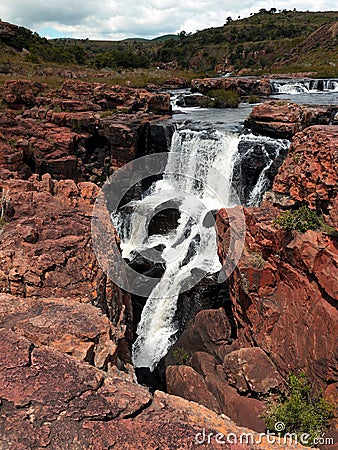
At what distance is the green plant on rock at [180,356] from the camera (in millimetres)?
8133

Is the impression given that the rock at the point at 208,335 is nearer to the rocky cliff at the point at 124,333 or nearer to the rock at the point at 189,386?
the rocky cliff at the point at 124,333

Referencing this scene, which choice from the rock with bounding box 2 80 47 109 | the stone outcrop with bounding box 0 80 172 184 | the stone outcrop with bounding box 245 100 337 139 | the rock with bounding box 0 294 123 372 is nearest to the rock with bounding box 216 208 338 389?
the rock with bounding box 0 294 123 372

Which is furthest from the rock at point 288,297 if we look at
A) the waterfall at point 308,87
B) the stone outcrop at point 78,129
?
the waterfall at point 308,87

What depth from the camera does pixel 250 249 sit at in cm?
739

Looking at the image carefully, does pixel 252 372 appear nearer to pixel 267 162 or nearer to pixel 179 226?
pixel 179 226

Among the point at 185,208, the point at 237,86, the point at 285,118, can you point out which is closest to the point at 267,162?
the point at 285,118

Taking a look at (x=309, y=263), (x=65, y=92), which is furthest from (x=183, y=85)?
(x=309, y=263)

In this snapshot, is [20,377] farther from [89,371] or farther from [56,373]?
[89,371]

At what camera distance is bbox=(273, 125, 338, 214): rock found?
5938 mm

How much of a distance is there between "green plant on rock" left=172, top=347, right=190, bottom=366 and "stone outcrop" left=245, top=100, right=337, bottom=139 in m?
9.80

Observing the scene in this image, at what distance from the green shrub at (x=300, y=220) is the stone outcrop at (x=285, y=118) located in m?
8.68

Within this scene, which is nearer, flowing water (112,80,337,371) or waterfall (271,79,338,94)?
flowing water (112,80,337,371)

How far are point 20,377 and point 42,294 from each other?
2158 mm

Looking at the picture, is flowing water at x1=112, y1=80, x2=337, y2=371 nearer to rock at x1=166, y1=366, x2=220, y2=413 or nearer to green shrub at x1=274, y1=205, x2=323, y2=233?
rock at x1=166, y1=366, x2=220, y2=413
